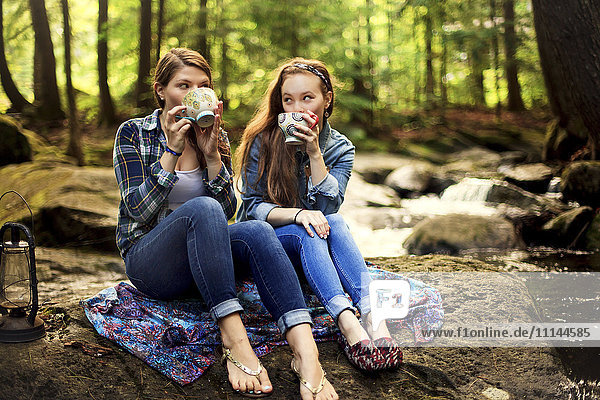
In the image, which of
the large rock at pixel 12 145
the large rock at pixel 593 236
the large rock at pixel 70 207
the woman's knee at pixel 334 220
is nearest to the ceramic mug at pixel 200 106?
the woman's knee at pixel 334 220

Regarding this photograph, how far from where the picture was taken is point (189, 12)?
32.4 feet

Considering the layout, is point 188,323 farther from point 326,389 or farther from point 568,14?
point 568,14

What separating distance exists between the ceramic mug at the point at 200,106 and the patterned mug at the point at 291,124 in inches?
13.1

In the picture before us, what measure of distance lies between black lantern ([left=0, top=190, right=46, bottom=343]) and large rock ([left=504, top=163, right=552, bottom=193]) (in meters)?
7.50

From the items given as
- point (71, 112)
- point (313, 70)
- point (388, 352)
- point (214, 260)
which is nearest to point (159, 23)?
point (71, 112)

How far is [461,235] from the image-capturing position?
5.73 m

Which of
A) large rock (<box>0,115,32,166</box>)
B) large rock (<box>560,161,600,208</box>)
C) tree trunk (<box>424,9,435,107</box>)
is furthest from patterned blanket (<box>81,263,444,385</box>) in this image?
tree trunk (<box>424,9,435,107</box>)

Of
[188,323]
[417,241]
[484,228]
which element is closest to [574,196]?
[484,228]

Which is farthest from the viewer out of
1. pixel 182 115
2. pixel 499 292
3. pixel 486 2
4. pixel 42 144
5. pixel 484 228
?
pixel 486 2

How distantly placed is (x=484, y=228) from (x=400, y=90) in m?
13.6

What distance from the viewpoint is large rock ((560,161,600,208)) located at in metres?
6.57

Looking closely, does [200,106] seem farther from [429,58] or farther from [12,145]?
[429,58]

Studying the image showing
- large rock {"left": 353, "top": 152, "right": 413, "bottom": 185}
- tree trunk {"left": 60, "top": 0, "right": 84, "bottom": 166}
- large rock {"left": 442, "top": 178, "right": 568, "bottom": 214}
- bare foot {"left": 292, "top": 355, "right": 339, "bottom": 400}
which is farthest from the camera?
large rock {"left": 353, "top": 152, "right": 413, "bottom": 185}

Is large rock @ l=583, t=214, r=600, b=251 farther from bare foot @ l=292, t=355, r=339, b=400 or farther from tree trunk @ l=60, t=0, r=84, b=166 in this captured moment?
tree trunk @ l=60, t=0, r=84, b=166
